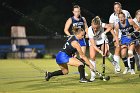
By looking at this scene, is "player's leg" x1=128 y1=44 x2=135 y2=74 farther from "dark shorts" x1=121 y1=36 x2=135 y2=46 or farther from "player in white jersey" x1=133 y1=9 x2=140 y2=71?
"player in white jersey" x1=133 y1=9 x2=140 y2=71

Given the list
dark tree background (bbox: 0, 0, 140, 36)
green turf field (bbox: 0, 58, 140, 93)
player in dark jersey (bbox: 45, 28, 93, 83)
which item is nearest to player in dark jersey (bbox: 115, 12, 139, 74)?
green turf field (bbox: 0, 58, 140, 93)

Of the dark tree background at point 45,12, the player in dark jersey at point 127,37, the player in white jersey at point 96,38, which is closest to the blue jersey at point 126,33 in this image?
the player in dark jersey at point 127,37

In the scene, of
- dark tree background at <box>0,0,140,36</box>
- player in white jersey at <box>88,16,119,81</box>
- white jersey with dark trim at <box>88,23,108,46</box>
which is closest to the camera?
player in white jersey at <box>88,16,119,81</box>

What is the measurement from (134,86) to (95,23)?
1.92m

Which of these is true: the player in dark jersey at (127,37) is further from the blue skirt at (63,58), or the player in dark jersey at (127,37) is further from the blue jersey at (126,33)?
the blue skirt at (63,58)

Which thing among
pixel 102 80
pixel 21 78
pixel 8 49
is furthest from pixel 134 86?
pixel 8 49

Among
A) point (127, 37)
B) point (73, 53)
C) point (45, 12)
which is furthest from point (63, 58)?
point (45, 12)

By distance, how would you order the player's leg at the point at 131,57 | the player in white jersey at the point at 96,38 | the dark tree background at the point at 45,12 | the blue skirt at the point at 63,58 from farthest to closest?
the dark tree background at the point at 45,12 < the player's leg at the point at 131,57 < the player in white jersey at the point at 96,38 < the blue skirt at the point at 63,58

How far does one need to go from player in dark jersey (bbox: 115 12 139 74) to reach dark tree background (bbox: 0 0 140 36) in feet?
57.6

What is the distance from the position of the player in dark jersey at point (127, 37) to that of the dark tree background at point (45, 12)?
17.6 m

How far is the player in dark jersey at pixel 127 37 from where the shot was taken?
13500 millimetres

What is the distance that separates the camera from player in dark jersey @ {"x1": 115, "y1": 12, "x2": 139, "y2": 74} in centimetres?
1350

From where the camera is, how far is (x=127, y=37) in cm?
1390

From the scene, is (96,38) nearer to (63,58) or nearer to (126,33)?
(126,33)
